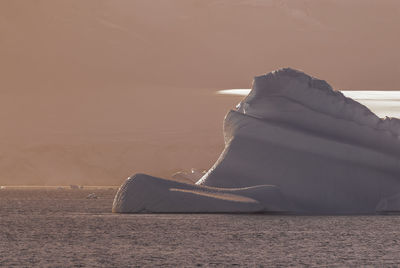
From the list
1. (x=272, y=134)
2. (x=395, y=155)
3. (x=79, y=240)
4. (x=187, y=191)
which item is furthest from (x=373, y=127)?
(x=79, y=240)

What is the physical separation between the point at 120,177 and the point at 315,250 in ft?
496

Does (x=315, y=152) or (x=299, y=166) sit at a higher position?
(x=315, y=152)

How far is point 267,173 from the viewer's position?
5266cm

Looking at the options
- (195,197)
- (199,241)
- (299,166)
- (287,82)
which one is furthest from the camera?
(287,82)

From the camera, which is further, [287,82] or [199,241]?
[287,82]

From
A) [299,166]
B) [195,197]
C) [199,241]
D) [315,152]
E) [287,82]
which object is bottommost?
[199,241]

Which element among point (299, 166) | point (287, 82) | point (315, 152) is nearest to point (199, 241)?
point (299, 166)

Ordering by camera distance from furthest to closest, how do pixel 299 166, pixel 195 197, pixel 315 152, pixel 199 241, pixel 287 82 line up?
1. pixel 287 82
2. pixel 315 152
3. pixel 299 166
4. pixel 195 197
5. pixel 199 241

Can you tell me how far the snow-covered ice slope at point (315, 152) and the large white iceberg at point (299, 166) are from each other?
0.19ft

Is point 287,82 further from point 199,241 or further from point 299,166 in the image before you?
point 199,241

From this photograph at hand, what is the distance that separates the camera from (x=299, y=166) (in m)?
52.4

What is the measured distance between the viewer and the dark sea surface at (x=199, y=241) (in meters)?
32.2

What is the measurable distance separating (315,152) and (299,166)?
4.29 ft

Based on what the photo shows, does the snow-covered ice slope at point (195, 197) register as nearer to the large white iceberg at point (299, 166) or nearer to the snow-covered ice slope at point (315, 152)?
the large white iceberg at point (299, 166)
